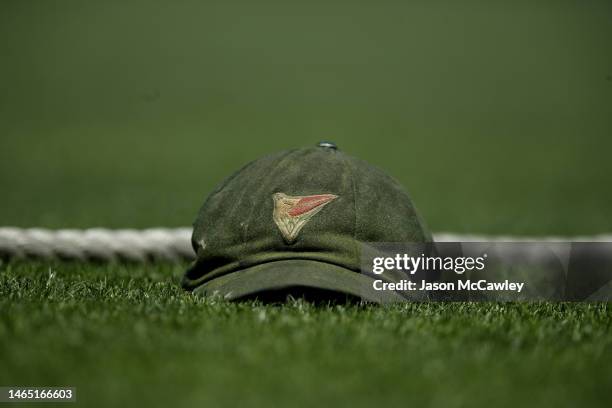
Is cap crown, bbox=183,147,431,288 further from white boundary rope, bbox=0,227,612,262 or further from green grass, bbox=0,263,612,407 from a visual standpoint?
white boundary rope, bbox=0,227,612,262

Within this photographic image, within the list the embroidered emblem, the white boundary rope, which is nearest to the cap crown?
the embroidered emblem

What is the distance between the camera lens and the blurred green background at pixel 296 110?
346 inches

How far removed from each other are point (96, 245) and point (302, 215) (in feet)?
6.24

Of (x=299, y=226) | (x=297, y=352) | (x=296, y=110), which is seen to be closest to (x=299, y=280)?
(x=299, y=226)

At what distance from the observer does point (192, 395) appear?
6.14 ft

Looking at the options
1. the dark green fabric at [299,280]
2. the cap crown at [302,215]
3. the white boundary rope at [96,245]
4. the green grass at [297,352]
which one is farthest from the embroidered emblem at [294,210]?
the white boundary rope at [96,245]

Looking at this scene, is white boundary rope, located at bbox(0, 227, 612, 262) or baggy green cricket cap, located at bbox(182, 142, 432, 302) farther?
white boundary rope, located at bbox(0, 227, 612, 262)

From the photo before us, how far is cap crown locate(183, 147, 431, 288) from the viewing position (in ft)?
9.18

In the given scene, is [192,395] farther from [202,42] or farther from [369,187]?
[202,42]

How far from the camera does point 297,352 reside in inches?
88.0

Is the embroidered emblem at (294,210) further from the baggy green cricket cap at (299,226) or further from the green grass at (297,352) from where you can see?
the green grass at (297,352)

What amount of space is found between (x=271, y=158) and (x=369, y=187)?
0.44m

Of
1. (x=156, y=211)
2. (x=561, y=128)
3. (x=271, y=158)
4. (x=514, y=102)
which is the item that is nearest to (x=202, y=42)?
(x=514, y=102)

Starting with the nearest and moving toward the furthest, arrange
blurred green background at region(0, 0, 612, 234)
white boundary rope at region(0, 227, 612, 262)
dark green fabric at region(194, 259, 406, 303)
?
dark green fabric at region(194, 259, 406, 303) → white boundary rope at region(0, 227, 612, 262) → blurred green background at region(0, 0, 612, 234)
